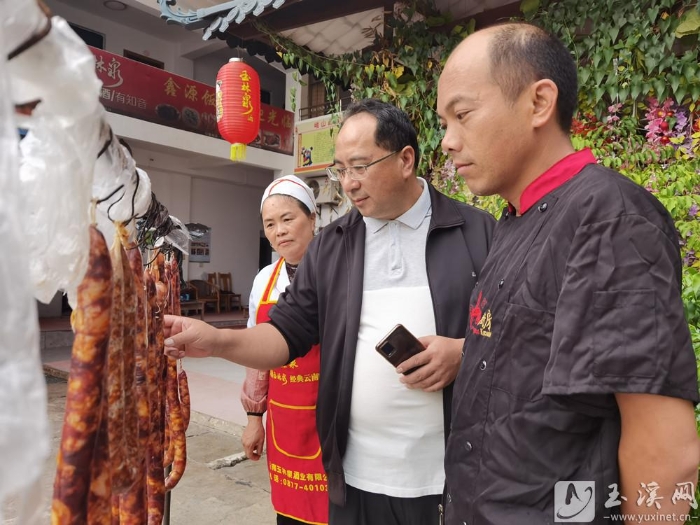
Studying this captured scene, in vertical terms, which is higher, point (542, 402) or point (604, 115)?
point (604, 115)

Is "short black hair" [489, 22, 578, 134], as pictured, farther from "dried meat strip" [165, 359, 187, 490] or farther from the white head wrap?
"dried meat strip" [165, 359, 187, 490]

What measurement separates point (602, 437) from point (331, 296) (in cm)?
111

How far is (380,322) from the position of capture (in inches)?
71.8

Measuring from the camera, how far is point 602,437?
100cm

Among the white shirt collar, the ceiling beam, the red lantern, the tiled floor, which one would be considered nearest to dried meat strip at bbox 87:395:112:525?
the white shirt collar

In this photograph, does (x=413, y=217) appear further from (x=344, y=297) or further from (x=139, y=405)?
(x=139, y=405)

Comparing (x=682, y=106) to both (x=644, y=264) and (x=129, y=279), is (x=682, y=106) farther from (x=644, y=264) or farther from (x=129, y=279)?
(x=129, y=279)

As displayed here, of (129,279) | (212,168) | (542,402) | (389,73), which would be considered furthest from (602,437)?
(212,168)

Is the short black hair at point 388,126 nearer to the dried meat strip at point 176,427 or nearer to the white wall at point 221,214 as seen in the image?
the dried meat strip at point 176,427

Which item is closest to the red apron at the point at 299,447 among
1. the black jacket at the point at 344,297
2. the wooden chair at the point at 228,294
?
the black jacket at the point at 344,297

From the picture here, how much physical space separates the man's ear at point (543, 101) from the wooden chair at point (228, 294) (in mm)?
14582

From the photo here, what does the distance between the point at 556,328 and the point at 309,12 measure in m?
4.25

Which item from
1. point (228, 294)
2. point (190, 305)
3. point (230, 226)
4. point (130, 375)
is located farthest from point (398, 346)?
point (230, 226)

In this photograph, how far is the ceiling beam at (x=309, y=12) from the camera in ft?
14.1
